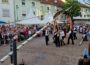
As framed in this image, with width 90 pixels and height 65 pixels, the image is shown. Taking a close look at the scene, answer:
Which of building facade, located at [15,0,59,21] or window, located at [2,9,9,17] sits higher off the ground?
building facade, located at [15,0,59,21]

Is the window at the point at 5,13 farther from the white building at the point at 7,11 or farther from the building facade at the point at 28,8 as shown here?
the building facade at the point at 28,8

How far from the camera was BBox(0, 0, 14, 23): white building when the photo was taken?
32.4 meters

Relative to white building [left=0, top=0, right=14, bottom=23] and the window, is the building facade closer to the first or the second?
white building [left=0, top=0, right=14, bottom=23]

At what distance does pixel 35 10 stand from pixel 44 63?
105ft

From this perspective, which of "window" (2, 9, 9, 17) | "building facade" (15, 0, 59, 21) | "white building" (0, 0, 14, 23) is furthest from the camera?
"building facade" (15, 0, 59, 21)

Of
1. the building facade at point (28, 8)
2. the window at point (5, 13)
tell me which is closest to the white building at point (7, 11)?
the window at point (5, 13)

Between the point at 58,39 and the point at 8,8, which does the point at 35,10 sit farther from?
the point at 58,39

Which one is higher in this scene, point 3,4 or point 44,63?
point 3,4

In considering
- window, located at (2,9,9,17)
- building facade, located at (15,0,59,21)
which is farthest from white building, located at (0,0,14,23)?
building facade, located at (15,0,59,21)

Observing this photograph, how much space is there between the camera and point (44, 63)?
27.1 feet

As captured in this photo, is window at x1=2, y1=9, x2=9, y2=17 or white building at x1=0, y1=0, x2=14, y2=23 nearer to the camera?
white building at x1=0, y1=0, x2=14, y2=23

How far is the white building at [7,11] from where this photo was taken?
32.4 m

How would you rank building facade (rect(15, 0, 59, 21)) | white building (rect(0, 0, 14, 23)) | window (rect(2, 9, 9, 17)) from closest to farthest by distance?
1. white building (rect(0, 0, 14, 23))
2. window (rect(2, 9, 9, 17))
3. building facade (rect(15, 0, 59, 21))

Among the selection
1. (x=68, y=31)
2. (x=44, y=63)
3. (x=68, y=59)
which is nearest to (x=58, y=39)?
(x=68, y=31)
